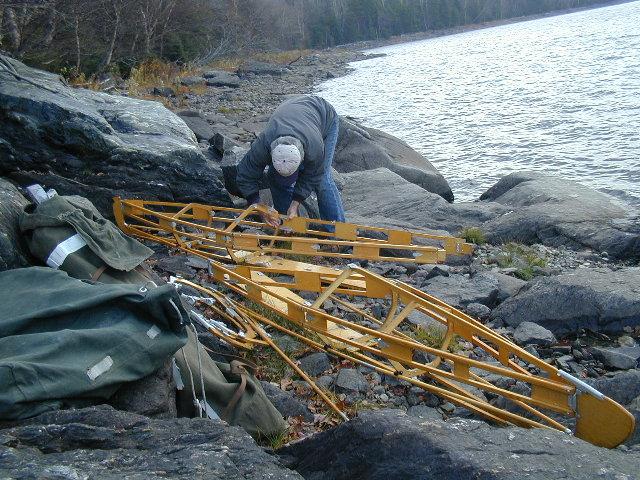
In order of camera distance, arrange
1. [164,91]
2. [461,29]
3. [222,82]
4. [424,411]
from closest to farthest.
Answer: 1. [424,411]
2. [164,91]
3. [222,82]
4. [461,29]

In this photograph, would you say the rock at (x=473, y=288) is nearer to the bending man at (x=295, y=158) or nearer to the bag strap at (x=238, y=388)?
the bending man at (x=295, y=158)

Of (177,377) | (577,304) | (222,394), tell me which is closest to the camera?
(177,377)

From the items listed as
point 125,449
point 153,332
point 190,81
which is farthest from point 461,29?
point 125,449

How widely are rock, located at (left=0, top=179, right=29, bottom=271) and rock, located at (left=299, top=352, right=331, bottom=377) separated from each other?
7.08ft

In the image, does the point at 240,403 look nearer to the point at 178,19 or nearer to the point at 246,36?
the point at 178,19

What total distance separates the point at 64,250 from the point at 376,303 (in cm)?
302

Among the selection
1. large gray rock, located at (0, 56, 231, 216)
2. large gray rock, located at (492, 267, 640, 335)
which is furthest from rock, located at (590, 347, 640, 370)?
large gray rock, located at (0, 56, 231, 216)

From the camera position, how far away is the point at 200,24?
3822 cm

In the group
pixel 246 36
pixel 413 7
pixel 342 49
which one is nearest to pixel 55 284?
pixel 246 36

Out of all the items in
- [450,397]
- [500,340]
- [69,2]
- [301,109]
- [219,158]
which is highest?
[69,2]

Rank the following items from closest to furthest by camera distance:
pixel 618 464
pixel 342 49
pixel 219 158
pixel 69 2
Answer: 1. pixel 618 464
2. pixel 219 158
3. pixel 69 2
4. pixel 342 49

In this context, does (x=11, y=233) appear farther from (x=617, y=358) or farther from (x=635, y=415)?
(x=617, y=358)

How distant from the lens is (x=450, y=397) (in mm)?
4344

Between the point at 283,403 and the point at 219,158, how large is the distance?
21.4 feet
